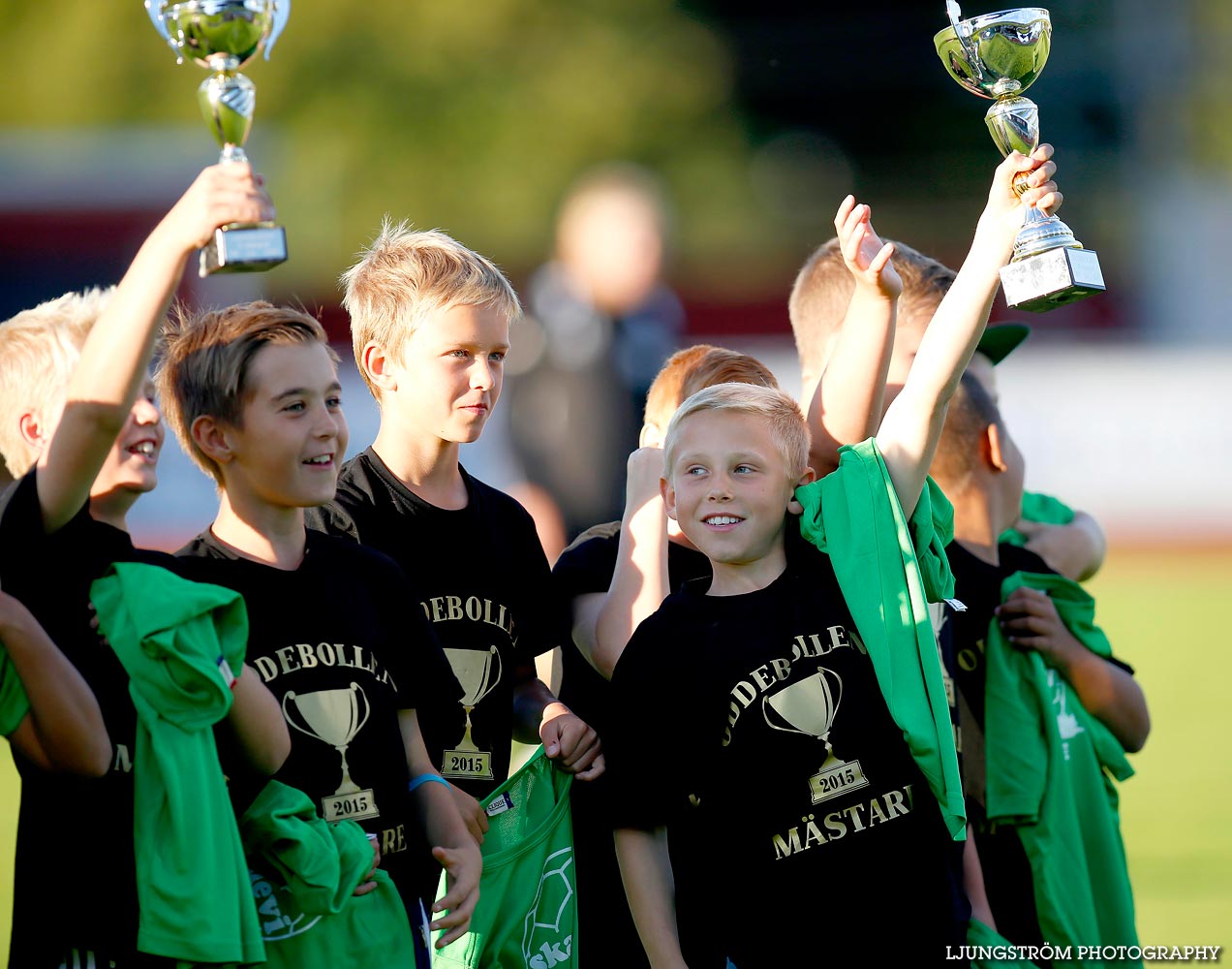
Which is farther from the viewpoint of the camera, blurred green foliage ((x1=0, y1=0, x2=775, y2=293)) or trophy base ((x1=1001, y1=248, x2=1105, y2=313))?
blurred green foliage ((x1=0, y1=0, x2=775, y2=293))

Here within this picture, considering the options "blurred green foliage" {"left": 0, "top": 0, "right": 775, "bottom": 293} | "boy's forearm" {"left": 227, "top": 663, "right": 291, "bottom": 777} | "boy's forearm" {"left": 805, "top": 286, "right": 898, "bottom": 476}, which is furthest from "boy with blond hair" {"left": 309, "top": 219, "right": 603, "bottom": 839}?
"blurred green foliage" {"left": 0, "top": 0, "right": 775, "bottom": 293}

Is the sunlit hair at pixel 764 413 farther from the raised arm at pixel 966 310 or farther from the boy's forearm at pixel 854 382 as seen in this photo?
the raised arm at pixel 966 310

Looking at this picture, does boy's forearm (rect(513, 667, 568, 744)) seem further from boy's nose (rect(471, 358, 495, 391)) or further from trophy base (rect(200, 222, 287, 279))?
trophy base (rect(200, 222, 287, 279))

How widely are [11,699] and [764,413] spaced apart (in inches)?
58.2

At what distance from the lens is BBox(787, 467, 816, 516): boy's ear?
3.20 meters

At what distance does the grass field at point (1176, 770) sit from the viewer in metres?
5.93

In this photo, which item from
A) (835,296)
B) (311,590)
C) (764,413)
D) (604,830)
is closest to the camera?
(311,590)

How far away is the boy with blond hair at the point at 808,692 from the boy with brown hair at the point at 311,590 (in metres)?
0.40

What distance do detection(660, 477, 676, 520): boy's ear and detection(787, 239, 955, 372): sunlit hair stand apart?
0.69 meters

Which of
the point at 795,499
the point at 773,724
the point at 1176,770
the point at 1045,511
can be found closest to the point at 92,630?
the point at 773,724

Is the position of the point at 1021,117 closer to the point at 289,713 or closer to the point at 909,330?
the point at 909,330

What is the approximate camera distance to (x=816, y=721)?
3.02 m

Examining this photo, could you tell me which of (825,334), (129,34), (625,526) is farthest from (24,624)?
(129,34)

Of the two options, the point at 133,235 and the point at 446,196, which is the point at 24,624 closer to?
the point at 133,235
